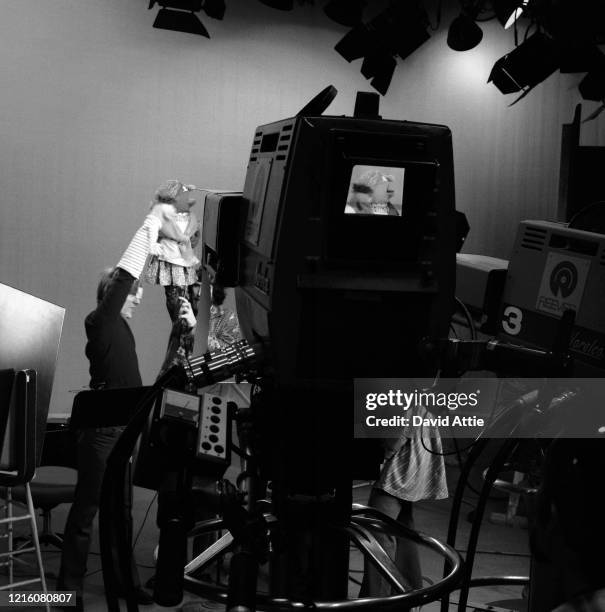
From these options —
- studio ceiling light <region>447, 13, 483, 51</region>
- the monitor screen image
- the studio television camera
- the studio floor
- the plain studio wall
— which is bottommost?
the studio floor

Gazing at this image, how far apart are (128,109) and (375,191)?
4840 mm

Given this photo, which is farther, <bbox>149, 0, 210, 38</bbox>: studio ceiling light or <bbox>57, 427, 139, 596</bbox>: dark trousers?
<bbox>149, 0, 210, 38</bbox>: studio ceiling light

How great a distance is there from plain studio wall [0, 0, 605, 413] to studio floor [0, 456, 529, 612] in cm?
144

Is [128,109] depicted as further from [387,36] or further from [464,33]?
[464,33]

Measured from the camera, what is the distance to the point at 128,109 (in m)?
5.83

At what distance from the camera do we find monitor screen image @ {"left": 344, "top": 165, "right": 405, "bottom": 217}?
126 cm

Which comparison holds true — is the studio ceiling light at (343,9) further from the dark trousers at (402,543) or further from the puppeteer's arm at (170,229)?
the dark trousers at (402,543)

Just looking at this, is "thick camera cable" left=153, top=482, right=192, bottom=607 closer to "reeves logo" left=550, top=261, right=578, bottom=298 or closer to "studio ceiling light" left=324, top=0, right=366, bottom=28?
Answer: "reeves logo" left=550, top=261, right=578, bottom=298

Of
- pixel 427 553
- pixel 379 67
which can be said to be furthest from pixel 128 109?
pixel 427 553

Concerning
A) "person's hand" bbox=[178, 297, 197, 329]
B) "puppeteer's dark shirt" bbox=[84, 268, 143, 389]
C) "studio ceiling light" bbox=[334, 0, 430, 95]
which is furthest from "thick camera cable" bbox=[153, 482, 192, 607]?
"studio ceiling light" bbox=[334, 0, 430, 95]

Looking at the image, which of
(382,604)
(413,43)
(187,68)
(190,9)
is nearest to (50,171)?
(187,68)

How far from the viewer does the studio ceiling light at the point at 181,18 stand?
4.87m

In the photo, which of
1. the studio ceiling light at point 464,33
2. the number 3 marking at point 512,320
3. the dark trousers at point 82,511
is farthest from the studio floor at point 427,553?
the studio ceiling light at point 464,33

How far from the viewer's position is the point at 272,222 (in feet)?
4.20
